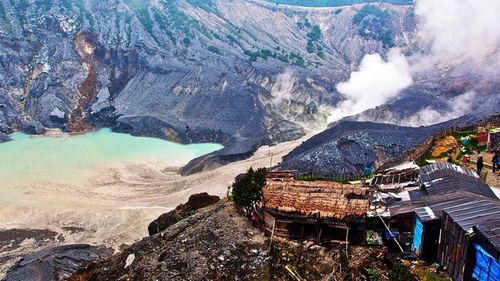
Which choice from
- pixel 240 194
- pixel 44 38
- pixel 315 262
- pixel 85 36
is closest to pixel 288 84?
pixel 85 36

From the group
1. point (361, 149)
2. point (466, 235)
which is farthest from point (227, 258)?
point (361, 149)

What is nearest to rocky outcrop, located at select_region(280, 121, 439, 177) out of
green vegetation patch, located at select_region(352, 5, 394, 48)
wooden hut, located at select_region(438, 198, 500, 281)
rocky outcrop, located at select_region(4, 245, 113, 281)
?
rocky outcrop, located at select_region(4, 245, 113, 281)

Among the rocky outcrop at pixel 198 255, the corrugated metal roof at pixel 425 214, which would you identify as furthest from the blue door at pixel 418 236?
the rocky outcrop at pixel 198 255

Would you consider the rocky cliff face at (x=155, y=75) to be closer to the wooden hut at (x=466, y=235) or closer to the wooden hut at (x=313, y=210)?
the wooden hut at (x=313, y=210)

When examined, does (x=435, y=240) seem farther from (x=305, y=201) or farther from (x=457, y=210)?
(x=305, y=201)

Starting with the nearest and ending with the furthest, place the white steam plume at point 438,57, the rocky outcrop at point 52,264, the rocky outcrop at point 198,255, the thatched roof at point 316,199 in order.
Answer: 1. the rocky outcrop at point 198,255
2. the thatched roof at point 316,199
3. the rocky outcrop at point 52,264
4. the white steam plume at point 438,57

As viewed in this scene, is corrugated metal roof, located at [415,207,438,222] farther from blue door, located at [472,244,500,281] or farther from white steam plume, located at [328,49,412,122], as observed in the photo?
white steam plume, located at [328,49,412,122]
